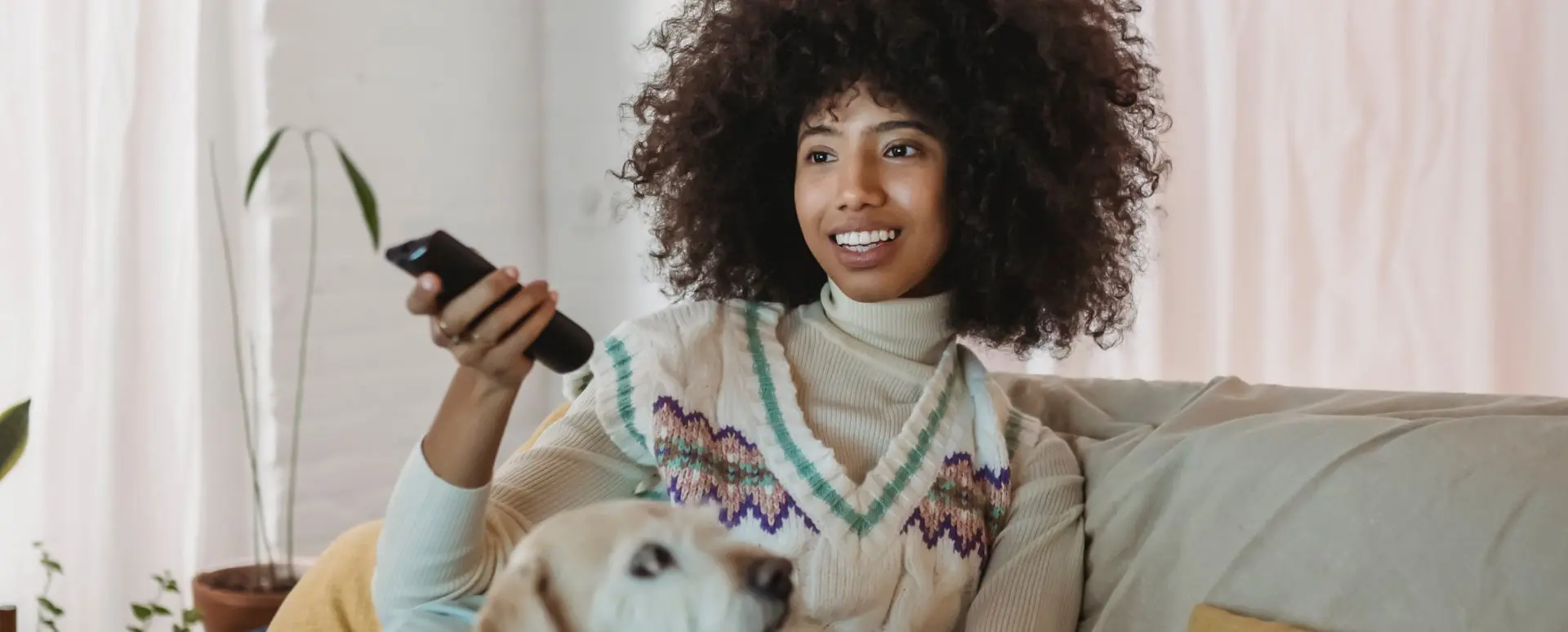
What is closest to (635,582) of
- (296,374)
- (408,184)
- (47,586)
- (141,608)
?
(141,608)

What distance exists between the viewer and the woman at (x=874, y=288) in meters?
0.87

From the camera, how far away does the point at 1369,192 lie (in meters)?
1.56

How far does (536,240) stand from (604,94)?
299 millimetres

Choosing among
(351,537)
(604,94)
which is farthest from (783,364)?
(604,94)

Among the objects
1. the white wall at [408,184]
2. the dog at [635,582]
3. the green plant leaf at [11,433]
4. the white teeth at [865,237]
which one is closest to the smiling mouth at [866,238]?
the white teeth at [865,237]

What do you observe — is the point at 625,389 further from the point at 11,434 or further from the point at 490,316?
the point at 11,434

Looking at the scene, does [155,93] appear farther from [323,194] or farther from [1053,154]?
[1053,154]

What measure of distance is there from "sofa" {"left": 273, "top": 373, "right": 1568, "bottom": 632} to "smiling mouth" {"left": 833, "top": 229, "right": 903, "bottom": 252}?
0.96 feet

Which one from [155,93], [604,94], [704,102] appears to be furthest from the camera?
[604,94]

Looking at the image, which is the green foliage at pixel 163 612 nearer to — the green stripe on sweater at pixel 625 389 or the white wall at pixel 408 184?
the white wall at pixel 408 184

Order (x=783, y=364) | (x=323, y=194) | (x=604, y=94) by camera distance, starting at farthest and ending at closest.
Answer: (x=604, y=94)
(x=323, y=194)
(x=783, y=364)

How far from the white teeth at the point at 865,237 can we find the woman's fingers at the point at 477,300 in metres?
0.43

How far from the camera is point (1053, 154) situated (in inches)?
41.0

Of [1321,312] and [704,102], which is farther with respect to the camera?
[1321,312]
